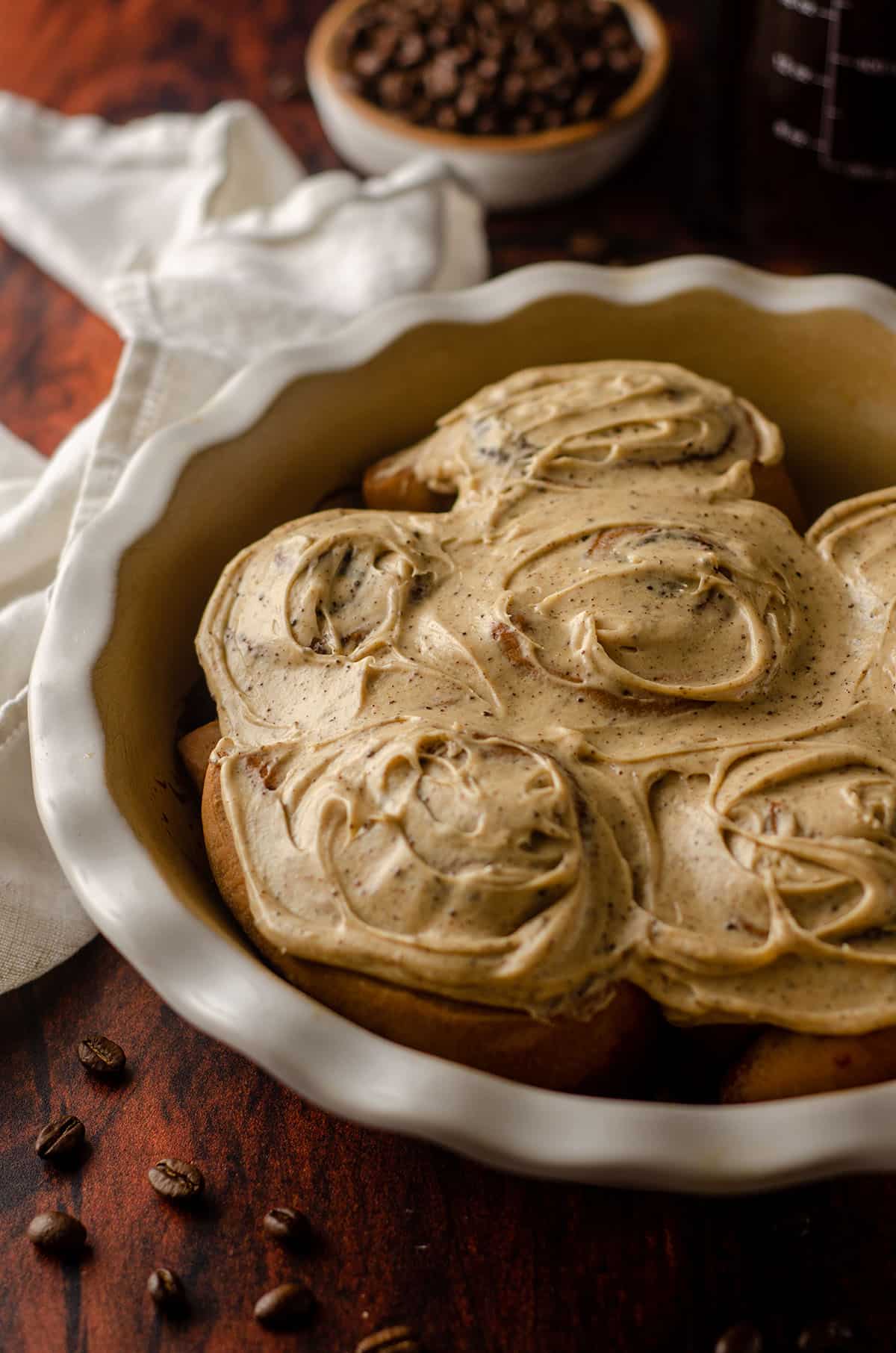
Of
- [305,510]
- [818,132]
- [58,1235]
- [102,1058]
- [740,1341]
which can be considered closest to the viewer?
[740,1341]

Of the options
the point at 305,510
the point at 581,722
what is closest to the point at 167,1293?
the point at 581,722

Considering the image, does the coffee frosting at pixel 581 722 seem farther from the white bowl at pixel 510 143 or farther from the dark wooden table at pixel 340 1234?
the white bowl at pixel 510 143

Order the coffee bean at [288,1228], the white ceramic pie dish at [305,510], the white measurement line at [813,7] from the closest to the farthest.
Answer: the white ceramic pie dish at [305,510], the coffee bean at [288,1228], the white measurement line at [813,7]

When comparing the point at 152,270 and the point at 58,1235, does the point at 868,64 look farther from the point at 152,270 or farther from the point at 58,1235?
the point at 58,1235

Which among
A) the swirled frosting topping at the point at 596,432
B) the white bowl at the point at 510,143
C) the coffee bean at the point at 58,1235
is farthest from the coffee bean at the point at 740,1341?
the white bowl at the point at 510,143

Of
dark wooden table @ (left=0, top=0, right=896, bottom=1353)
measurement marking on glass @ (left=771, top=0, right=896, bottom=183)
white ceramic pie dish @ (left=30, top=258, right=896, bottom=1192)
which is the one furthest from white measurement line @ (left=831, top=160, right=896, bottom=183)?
dark wooden table @ (left=0, top=0, right=896, bottom=1353)

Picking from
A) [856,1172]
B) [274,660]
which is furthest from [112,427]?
[856,1172]
